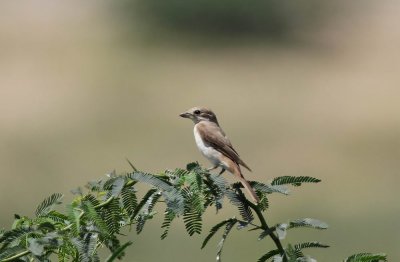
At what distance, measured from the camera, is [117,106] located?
1100 inches

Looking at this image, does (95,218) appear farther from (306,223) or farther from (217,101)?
(217,101)

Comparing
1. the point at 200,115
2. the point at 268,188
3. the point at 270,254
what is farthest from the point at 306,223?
the point at 200,115

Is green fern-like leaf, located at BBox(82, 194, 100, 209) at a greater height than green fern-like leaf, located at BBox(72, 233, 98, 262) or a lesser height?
greater

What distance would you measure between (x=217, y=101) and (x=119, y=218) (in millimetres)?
25813

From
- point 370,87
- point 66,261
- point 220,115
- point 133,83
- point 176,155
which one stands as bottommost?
point 66,261

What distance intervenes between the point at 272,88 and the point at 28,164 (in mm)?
10826

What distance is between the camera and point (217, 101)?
28.4 meters

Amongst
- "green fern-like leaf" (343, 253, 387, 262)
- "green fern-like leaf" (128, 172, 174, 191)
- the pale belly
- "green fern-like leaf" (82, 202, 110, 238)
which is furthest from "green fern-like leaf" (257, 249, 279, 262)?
the pale belly

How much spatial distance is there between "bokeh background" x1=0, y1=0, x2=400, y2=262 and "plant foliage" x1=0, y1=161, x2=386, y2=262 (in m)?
11.0

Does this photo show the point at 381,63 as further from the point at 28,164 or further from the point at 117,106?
the point at 28,164

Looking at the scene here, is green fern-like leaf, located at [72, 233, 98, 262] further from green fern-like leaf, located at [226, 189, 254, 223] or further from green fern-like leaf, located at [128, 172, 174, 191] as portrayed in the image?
green fern-like leaf, located at [226, 189, 254, 223]

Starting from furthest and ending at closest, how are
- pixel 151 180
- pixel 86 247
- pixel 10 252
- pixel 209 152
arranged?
pixel 209 152, pixel 151 180, pixel 86 247, pixel 10 252

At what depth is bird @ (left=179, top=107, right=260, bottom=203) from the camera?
577 cm

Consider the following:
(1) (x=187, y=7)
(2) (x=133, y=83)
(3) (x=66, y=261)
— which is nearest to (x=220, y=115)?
(2) (x=133, y=83)
